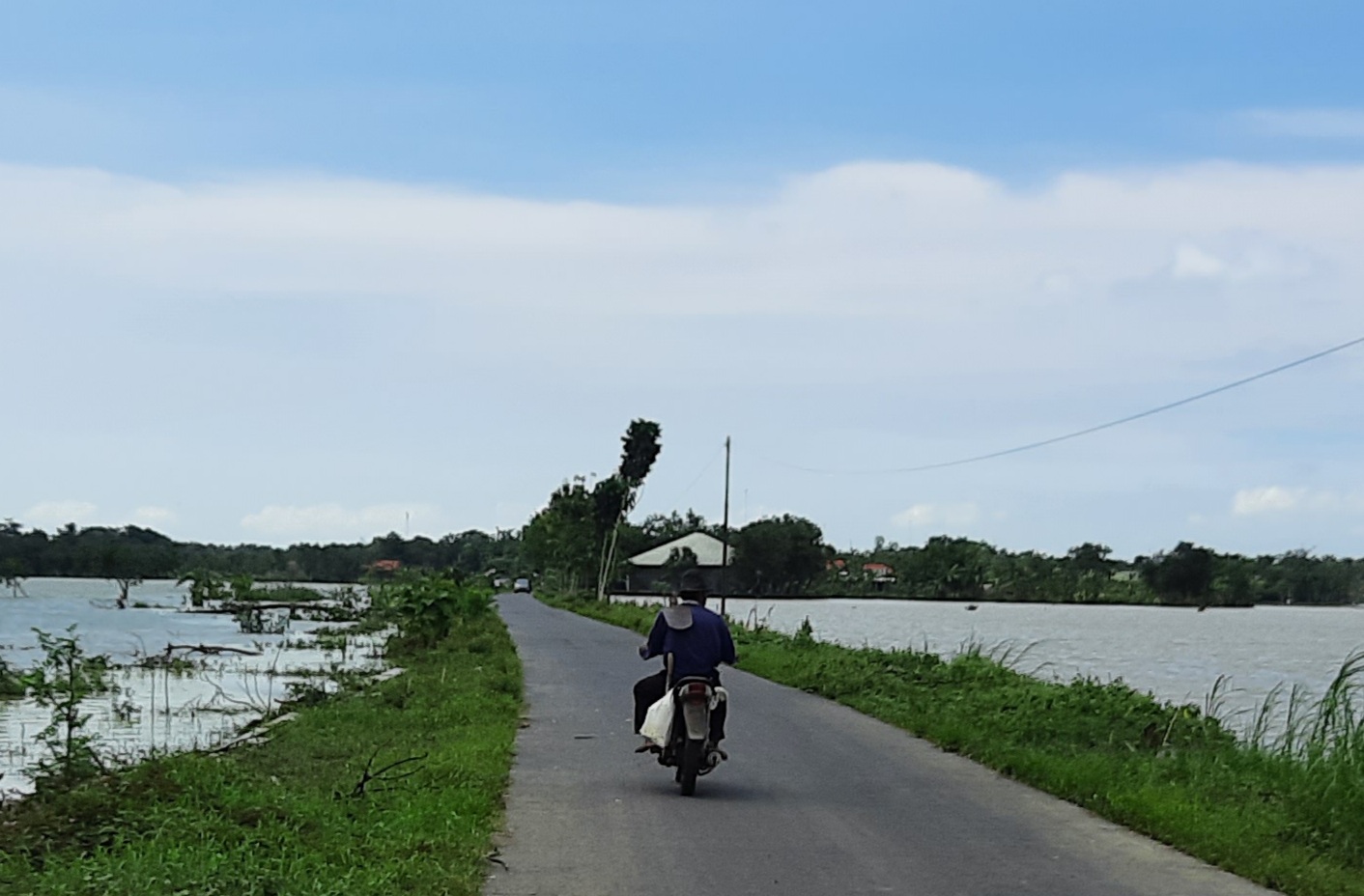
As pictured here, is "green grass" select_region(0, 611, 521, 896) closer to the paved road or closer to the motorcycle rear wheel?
the paved road

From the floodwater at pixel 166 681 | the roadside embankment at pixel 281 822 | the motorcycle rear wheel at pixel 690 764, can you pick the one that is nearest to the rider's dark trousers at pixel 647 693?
the motorcycle rear wheel at pixel 690 764

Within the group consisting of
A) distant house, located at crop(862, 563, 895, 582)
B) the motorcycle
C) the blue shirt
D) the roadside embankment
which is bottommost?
the roadside embankment

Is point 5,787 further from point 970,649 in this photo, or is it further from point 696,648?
point 970,649

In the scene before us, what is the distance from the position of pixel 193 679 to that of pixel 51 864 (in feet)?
76.9

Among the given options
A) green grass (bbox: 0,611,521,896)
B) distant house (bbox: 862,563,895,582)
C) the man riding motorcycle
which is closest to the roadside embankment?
green grass (bbox: 0,611,521,896)

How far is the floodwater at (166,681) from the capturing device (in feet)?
62.2

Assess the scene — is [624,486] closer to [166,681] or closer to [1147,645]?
[1147,645]

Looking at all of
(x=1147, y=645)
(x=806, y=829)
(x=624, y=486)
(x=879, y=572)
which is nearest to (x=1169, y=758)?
(x=806, y=829)

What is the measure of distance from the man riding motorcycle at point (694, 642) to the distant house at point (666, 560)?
312ft

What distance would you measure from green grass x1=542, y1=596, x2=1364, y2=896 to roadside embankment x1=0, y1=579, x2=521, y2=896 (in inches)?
187

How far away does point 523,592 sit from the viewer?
11594 centimetres

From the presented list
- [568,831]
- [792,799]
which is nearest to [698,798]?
[792,799]

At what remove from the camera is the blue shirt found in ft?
41.6

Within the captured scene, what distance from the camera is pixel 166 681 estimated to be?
91.2ft
